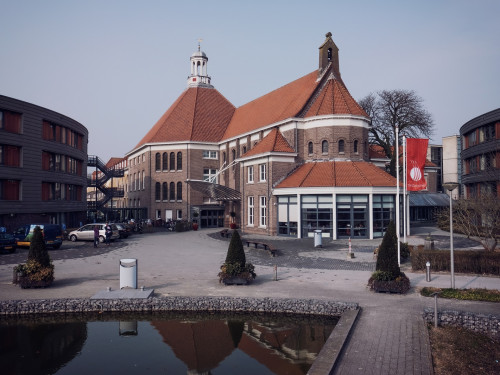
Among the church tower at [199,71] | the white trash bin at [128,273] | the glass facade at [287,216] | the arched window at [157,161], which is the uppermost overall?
the church tower at [199,71]

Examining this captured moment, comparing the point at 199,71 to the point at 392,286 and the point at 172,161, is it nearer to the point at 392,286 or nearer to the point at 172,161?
the point at 172,161

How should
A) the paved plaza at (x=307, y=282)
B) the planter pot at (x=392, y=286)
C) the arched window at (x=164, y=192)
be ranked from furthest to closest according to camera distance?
the arched window at (x=164, y=192) < the planter pot at (x=392, y=286) < the paved plaza at (x=307, y=282)

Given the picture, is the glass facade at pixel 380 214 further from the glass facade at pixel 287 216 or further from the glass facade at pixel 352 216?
the glass facade at pixel 287 216

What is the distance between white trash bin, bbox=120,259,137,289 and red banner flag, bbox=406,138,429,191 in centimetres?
1484

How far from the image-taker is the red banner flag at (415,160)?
2242cm

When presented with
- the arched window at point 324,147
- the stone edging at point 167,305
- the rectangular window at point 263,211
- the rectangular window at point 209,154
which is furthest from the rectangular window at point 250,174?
the stone edging at point 167,305

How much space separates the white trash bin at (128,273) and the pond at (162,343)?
2.03 m

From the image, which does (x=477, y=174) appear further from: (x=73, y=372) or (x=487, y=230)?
(x=73, y=372)

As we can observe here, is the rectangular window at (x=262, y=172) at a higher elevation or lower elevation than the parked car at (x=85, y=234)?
higher

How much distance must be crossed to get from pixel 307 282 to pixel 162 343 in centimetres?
742

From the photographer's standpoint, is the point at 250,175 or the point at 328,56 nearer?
the point at 250,175

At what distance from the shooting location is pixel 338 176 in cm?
3488

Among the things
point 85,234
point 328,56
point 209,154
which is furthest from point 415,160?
point 209,154

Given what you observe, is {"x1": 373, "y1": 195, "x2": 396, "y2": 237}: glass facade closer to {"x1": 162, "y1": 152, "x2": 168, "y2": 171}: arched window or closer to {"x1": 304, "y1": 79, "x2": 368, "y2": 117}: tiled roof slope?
{"x1": 304, "y1": 79, "x2": 368, "y2": 117}: tiled roof slope
